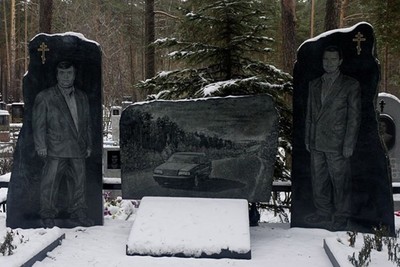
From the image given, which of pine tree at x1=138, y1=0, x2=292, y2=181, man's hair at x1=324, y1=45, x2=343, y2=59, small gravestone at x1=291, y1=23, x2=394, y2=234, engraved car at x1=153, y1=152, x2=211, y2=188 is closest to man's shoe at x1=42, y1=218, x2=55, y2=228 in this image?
engraved car at x1=153, y1=152, x2=211, y2=188

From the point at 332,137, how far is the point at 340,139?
105 millimetres

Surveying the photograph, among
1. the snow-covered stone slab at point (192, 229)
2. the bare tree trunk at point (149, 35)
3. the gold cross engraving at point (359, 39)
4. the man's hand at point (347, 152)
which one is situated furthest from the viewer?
the bare tree trunk at point (149, 35)

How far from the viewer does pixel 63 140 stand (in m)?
6.26

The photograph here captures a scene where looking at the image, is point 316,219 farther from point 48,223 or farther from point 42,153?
point 42,153

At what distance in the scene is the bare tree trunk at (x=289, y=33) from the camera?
10.2m

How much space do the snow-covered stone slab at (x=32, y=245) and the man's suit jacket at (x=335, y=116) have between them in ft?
11.5

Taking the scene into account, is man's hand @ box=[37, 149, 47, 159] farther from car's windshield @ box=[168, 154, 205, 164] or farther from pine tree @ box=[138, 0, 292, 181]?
pine tree @ box=[138, 0, 292, 181]

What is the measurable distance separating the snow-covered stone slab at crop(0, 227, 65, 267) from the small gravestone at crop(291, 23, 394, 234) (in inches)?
125

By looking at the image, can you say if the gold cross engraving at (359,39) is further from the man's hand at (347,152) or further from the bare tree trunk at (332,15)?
the bare tree trunk at (332,15)

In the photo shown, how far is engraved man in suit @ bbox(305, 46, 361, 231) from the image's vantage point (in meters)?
5.94

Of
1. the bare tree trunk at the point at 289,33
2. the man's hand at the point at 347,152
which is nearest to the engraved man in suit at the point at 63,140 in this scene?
the man's hand at the point at 347,152

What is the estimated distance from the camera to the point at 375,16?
1720 centimetres

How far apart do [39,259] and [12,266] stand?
2.03ft

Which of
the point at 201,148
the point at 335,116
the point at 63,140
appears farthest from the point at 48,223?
the point at 335,116
